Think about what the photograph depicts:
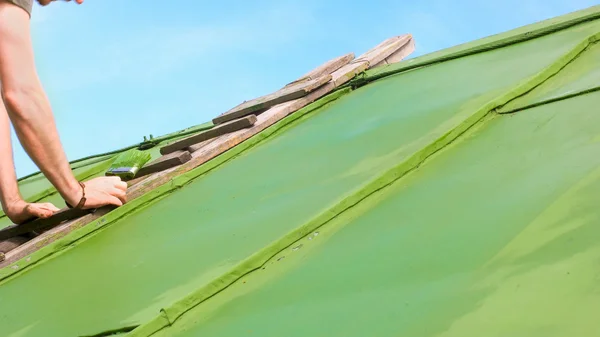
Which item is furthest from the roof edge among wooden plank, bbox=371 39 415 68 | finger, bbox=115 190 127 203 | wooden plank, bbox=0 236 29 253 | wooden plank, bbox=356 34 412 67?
wooden plank, bbox=0 236 29 253

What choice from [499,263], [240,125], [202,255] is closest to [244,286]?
[202,255]

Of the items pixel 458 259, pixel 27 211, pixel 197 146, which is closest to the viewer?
pixel 458 259

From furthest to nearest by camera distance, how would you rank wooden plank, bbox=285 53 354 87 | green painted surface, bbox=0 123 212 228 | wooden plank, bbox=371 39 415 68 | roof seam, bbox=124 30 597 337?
wooden plank, bbox=371 39 415 68 < wooden plank, bbox=285 53 354 87 < green painted surface, bbox=0 123 212 228 < roof seam, bbox=124 30 597 337

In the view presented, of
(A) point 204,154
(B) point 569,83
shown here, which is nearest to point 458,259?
(B) point 569,83

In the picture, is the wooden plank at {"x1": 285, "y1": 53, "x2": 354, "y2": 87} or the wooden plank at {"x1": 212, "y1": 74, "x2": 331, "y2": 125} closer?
the wooden plank at {"x1": 212, "y1": 74, "x2": 331, "y2": 125}

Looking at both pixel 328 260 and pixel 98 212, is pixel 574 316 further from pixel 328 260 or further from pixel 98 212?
pixel 98 212

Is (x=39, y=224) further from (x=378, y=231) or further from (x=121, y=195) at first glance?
(x=378, y=231)

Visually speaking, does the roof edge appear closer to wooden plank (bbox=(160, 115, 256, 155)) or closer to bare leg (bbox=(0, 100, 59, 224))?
wooden plank (bbox=(160, 115, 256, 155))
